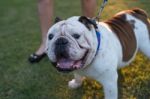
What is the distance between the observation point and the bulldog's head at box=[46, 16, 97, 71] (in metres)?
2.31

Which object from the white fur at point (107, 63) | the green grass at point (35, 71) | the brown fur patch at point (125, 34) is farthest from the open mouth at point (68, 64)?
the green grass at point (35, 71)

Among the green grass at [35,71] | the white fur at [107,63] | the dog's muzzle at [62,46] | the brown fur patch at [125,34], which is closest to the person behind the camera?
the dog's muzzle at [62,46]

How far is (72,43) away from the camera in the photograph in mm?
2307

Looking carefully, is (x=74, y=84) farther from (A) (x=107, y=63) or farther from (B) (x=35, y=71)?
(A) (x=107, y=63)

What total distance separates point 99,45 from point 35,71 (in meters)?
1.22

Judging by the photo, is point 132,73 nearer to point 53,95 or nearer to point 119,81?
point 119,81

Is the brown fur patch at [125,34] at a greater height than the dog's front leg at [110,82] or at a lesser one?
greater

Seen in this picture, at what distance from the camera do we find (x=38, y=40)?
4273 millimetres

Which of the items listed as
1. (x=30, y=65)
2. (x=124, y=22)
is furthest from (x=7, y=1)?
(x=124, y=22)

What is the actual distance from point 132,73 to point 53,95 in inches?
31.4

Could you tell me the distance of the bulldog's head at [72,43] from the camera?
231cm

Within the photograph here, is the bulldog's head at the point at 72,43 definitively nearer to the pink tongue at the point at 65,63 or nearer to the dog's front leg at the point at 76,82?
the pink tongue at the point at 65,63

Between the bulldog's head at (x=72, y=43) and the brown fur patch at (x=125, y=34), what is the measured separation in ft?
1.57

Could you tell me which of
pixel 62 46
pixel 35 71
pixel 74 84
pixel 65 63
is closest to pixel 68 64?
pixel 65 63
